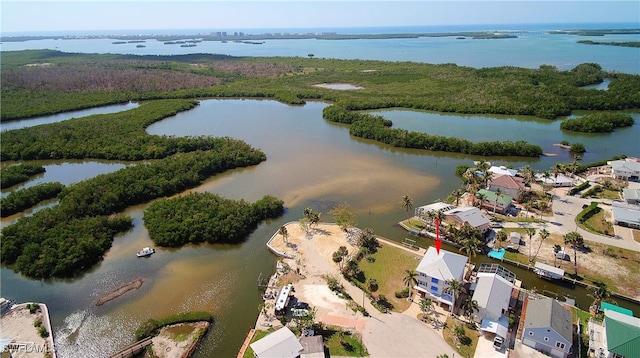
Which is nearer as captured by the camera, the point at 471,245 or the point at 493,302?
the point at 493,302

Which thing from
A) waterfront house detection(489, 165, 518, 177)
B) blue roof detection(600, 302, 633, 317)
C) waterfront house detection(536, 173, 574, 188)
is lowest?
blue roof detection(600, 302, 633, 317)

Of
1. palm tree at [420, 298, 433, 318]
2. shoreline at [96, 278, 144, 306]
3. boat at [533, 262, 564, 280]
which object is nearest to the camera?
palm tree at [420, 298, 433, 318]

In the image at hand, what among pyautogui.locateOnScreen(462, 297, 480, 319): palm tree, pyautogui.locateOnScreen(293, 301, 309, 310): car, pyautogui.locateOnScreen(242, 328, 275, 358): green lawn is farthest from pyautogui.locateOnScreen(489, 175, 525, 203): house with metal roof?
pyautogui.locateOnScreen(242, 328, 275, 358): green lawn

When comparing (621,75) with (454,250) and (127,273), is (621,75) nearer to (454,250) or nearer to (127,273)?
(454,250)

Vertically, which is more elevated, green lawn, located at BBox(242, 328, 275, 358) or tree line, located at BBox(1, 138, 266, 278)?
tree line, located at BBox(1, 138, 266, 278)

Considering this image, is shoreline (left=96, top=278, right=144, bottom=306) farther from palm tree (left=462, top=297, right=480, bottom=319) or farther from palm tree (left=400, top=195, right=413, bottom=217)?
palm tree (left=462, top=297, right=480, bottom=319)

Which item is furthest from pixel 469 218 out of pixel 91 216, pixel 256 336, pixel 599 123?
pixel 599 123

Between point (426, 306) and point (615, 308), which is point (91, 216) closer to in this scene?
point (426, 306)
